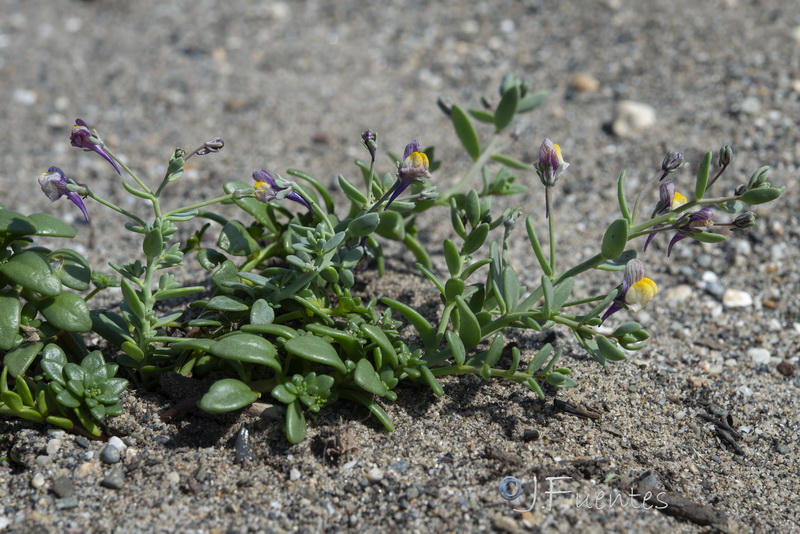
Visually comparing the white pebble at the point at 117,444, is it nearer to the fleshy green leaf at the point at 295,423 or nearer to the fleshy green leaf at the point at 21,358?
the fleshy green leaf at the point at 21,358

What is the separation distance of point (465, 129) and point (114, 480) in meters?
1.81

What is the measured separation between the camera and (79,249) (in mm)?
3684

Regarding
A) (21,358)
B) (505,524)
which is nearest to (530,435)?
(505,524)

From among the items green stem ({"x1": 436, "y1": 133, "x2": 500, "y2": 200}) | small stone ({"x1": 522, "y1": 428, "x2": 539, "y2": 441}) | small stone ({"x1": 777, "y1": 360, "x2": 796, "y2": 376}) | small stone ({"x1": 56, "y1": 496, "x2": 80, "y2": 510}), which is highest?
green stem ({"x1": 436, "y1": 133, "x2": 500, "y2": 200})

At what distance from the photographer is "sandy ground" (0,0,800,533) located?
2.28 metres

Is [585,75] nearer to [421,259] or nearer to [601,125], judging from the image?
[601,125]

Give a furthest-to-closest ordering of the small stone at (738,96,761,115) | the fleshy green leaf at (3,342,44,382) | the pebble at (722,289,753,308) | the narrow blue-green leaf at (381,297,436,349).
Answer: the small stone at (738,96,761,115)
the pebble at (722,289,753,308)
the narrow blue-green leaf at (381,297,436,349)
the fleshy green leaf at (3,342,44,382)

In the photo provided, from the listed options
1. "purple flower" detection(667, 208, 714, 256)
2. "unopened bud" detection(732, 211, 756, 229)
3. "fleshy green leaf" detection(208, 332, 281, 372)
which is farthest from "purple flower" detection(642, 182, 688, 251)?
"fleshy green leaf" detection(208, 332, 281, 372)

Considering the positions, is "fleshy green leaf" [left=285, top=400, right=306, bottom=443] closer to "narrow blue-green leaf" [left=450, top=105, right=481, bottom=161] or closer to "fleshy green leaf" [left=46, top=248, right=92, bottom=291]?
"fleshy green leaf" [left=46, top=248, right=92, bottom=291]

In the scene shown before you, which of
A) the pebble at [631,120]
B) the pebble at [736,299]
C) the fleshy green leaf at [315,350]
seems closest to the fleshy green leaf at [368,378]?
the fleshy green leaf at [315,350]

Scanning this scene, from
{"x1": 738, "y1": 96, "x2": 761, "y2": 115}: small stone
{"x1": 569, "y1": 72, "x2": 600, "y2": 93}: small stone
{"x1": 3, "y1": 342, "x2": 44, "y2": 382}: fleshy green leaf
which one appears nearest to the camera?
{"x1": 3, "y1": 342, "x2": 44, "y2": 382}: fleshy green leaf

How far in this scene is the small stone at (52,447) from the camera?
7.93ft

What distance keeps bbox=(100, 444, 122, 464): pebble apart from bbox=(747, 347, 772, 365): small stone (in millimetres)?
2335

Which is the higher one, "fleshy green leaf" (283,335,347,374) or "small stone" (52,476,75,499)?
"fleshy green leaf" (283,335,347,374)
